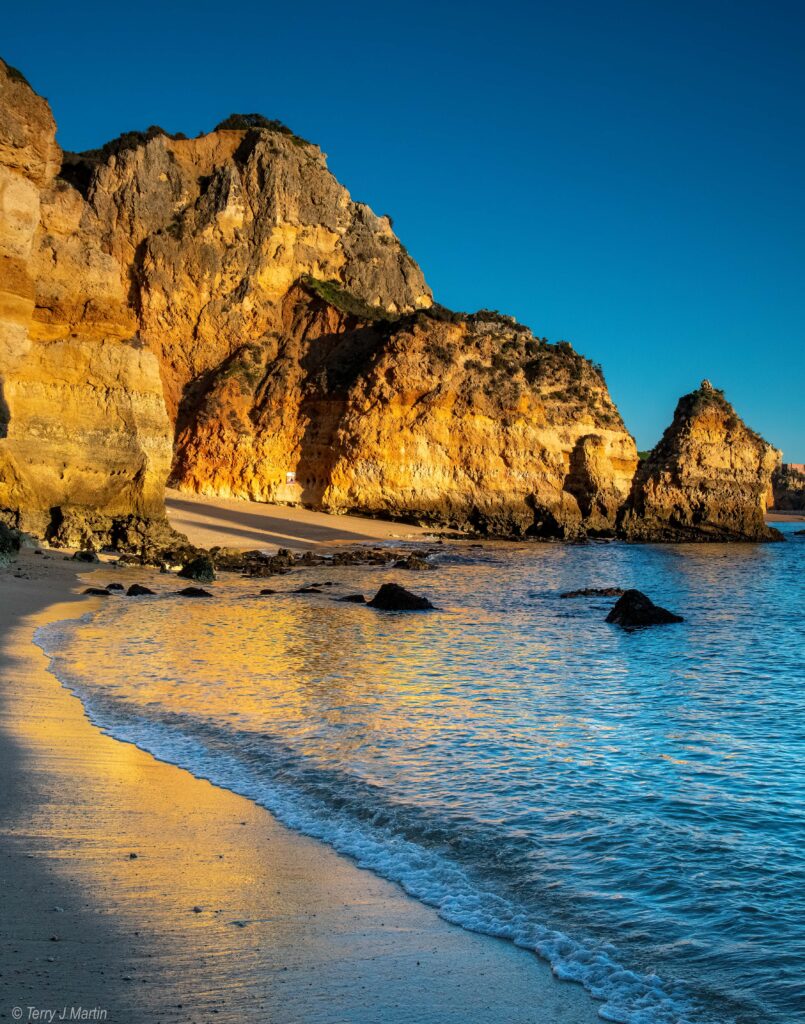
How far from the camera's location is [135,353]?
1101 inches

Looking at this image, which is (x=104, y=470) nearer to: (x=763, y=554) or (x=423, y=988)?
(x=423, y=988)

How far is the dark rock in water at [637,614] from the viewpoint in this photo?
700 inches

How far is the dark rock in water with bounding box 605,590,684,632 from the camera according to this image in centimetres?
1778

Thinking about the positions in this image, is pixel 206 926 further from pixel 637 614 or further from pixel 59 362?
pixel 59 362

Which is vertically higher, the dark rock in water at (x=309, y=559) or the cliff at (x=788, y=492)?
the cliff at (x=788, y=492)

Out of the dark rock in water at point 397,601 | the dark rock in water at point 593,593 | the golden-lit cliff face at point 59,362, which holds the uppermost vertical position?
the golden-lit cliff face at point 59,362

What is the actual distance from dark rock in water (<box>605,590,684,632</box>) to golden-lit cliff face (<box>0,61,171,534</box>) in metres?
16.4

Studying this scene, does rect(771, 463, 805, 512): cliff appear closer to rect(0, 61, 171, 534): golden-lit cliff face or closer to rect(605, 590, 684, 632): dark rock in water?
rect(0, 61, 171, 534): golden-lit cliff face

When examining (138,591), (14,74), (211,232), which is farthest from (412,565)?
(211,232)

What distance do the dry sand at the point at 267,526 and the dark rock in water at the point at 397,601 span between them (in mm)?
16420

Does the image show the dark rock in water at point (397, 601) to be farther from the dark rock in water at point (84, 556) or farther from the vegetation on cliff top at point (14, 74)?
the vegetation on cliff top at point (14, 74)

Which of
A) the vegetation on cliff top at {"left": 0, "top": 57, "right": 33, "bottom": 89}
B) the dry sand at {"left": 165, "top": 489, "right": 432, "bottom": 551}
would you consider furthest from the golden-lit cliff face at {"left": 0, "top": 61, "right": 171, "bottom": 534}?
the dry sand at {"left": 165, "top": 489, "right": 432, "bottom": 551}

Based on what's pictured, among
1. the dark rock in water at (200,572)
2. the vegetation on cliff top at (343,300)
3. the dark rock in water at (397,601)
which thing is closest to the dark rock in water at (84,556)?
the dark rock in water at (200,572)

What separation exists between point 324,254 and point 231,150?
939cm
